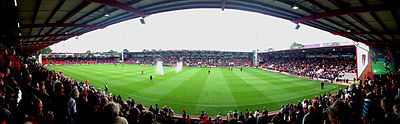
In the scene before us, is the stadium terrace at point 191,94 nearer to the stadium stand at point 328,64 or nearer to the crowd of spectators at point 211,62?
the stadium stand at point 328,64

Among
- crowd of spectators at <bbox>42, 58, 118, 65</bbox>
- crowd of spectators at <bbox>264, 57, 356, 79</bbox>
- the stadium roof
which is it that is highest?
the stadium roof

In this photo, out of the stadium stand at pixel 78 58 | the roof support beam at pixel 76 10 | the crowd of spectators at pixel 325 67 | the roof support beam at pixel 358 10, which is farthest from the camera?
Answer: the stadium stand at pixel 78 58

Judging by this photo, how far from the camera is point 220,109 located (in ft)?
37.3

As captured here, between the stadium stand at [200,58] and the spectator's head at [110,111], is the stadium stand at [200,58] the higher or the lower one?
the higher one

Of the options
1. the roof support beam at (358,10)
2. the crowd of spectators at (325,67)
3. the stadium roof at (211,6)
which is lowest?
the crowd of spectators at (325,67)

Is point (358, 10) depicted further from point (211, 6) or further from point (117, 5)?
point (117, 5)

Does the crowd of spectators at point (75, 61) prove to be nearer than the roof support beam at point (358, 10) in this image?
No

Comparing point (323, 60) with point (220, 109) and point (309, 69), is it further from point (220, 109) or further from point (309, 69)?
point (220, 109)

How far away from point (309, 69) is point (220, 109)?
30.9 m

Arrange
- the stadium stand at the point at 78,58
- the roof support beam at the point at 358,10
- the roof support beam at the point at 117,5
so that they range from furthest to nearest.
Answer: the stadium stand at the point at 78,58
the roof support beam at the point at 117,5
the roof support beam at the point at 358,10

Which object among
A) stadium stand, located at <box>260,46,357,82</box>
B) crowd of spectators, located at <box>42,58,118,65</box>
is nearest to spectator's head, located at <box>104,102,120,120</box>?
stadium stand, located at <box>260,46,357,82</box>

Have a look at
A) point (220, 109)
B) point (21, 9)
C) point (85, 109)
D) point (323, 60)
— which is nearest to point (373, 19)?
point (220, 109)

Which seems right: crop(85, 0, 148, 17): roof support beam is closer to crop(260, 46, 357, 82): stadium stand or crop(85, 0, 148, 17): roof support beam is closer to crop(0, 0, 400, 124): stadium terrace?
crop(0, 0, 400, 124): stadium terrace

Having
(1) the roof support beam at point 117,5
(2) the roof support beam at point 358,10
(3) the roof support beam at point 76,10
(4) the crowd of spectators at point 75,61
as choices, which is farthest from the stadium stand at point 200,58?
(2) the roof support beam at point 358,10
